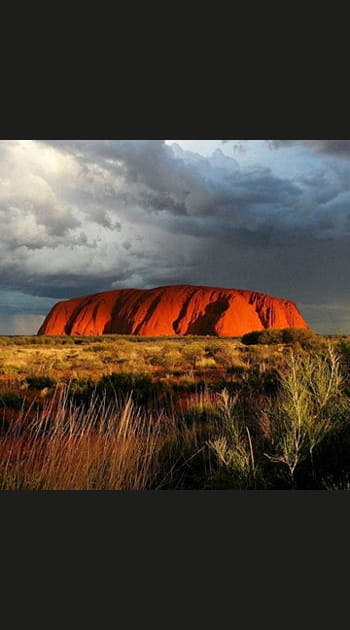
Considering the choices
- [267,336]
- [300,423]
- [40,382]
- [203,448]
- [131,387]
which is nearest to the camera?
[300,423]

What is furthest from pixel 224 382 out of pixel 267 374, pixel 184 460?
pixel 184 460

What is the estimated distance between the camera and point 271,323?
28.5 feet

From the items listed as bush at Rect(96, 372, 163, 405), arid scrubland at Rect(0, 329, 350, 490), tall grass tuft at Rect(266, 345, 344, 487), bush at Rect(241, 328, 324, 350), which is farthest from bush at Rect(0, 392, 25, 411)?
bush at Rect(241, 328, 324, 350)

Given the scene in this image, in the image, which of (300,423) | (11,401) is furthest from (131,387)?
(300,423)

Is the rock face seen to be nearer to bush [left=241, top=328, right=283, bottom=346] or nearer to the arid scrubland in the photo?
bush [left=241, top=328, right=283, bottom=346]

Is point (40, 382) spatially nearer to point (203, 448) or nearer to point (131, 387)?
point (131, 387)

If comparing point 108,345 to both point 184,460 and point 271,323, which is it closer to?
point 271,323

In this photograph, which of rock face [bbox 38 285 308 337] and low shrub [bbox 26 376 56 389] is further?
low shrub [bbox 26 376 56 389]

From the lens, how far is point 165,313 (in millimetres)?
7469

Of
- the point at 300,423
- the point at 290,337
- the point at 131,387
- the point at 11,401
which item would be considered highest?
the point at 290,337

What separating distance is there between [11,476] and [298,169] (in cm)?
515

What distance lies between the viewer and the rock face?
7.20m

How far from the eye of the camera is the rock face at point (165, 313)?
720 centimetres

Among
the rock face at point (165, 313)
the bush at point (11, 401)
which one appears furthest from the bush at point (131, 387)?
the bush at point (11, 401)
